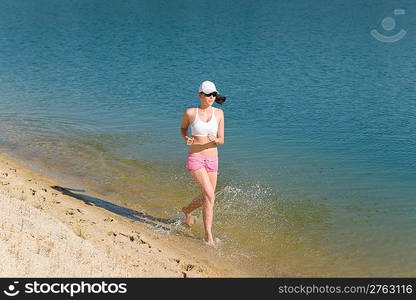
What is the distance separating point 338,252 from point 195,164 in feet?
10.1

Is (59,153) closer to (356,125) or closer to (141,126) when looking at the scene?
(141,126)

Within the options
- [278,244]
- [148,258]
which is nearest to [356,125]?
[278,244]

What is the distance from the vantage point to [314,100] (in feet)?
72.0

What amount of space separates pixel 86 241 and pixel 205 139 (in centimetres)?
246

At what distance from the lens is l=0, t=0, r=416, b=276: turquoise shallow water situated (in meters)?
10.9

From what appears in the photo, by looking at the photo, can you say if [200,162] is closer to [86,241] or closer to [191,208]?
[191,208]

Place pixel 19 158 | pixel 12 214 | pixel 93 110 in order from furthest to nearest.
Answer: pixel 93 110 < pixel 19 158 < pixel 12 214

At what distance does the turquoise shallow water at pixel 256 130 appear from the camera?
428 inches

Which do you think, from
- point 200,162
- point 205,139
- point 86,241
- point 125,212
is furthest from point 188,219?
point 86,241

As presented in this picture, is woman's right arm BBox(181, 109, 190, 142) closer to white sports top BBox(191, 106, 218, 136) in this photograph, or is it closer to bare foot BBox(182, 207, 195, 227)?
white sports top BBox(191, 106, 218, 136)

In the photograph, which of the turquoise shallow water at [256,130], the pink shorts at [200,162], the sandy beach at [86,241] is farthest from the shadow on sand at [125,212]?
the pink shorts at [200,162]

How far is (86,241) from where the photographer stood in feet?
27.2

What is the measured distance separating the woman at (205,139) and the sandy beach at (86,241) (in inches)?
35.0

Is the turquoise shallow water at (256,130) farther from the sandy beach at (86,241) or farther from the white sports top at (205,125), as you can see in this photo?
the white sports top at (205,125)
